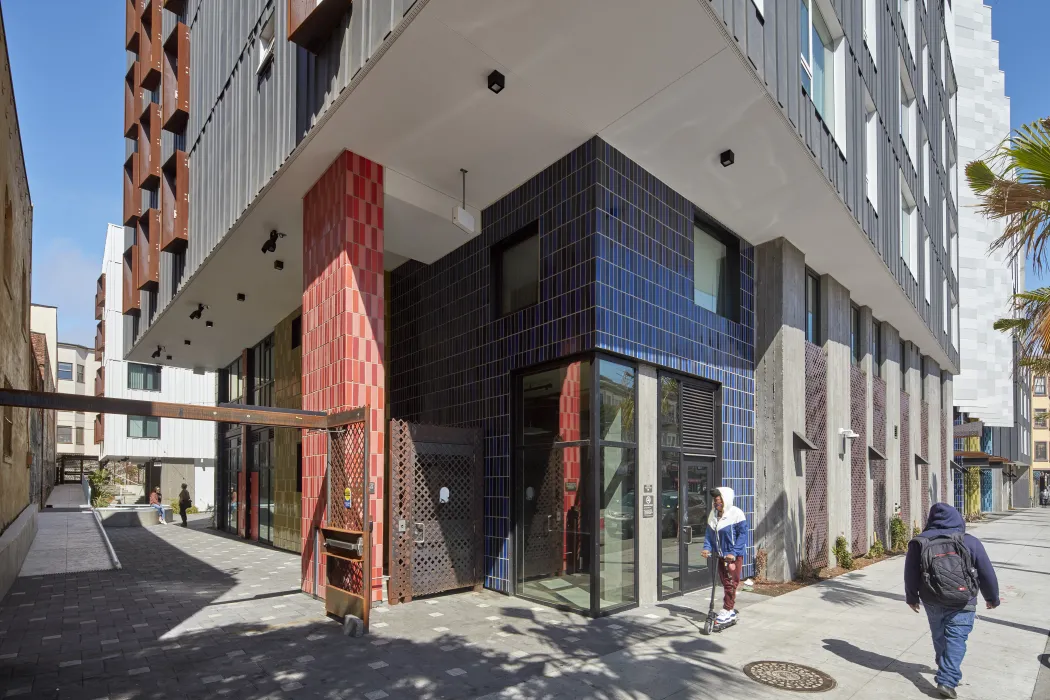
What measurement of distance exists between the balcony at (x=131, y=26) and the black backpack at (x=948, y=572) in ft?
74.1

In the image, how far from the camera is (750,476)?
38.6 feet

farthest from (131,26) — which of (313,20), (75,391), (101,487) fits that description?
(75,391)

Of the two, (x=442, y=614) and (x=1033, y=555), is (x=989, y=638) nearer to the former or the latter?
(x=442, y=614)

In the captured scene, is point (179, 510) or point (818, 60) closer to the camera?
point (818, 60)

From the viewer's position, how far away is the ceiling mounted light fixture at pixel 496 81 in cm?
735

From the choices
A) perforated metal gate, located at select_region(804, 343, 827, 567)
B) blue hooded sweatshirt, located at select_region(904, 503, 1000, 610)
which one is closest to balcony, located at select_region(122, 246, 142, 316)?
perforated metal gate, located at select_region(804, 343, 827, 567)

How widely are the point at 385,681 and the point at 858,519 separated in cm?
1264

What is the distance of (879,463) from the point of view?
17359mm

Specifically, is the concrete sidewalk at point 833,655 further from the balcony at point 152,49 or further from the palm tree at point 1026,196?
the balcony at point 152,49

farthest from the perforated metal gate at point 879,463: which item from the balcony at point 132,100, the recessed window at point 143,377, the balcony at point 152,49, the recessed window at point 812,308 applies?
the recessed window at point 143,377

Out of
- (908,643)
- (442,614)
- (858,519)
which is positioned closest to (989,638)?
(908,643)

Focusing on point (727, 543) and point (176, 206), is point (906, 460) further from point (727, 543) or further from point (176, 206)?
point (176, 206)

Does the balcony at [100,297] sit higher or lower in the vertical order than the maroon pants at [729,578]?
higher

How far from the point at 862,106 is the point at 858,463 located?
304 inches
